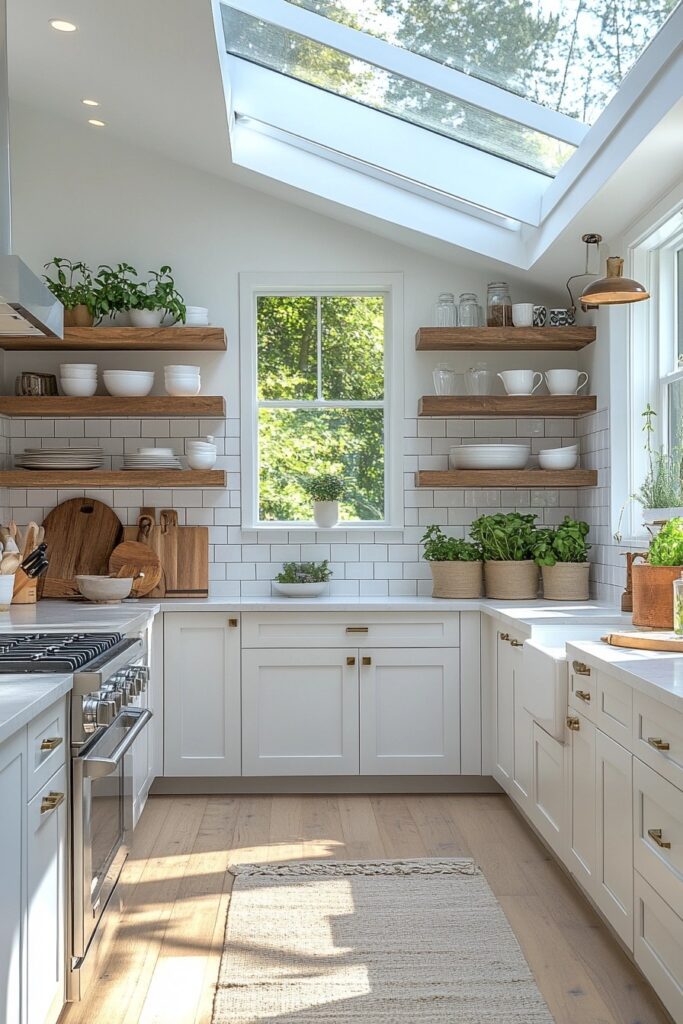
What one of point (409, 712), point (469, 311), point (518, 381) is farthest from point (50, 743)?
point (469, 311)

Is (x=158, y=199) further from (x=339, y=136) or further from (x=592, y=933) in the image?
(x=592, y=933)

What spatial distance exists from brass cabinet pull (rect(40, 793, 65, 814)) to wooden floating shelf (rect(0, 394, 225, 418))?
8.87 feet

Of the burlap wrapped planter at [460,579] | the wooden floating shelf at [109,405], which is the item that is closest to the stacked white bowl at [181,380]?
the wooden floating shelf at [109,405]

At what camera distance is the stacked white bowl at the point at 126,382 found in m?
4.91

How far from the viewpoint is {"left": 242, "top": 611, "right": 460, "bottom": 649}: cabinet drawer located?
15.3 ft

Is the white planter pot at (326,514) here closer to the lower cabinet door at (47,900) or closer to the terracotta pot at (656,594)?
the terracotta pot at (656,594)

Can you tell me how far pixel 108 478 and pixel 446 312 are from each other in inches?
72.4

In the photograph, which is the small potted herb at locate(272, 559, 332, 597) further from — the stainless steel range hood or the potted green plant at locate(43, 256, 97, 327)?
the stainless steel range hood

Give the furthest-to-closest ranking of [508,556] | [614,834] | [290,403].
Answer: [290,403] < [508,556] < [614,834]

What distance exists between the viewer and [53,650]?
2.90 meters

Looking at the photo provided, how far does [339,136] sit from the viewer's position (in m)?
4.52

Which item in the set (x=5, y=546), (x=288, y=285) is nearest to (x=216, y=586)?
(x=5, y=546)

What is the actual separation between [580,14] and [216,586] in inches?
122

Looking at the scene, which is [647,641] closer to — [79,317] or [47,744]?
[47,744]
